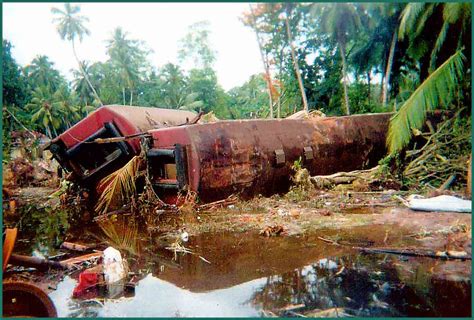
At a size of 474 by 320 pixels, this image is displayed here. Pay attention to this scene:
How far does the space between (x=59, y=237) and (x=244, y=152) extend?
3.32 m

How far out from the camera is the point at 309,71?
55.1 feet

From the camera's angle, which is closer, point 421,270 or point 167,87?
point 421,270

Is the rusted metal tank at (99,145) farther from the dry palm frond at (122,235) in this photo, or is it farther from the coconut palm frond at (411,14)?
the coconut palm frond at (411,14)

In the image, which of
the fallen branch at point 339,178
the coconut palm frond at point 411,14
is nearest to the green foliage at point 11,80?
the fallen branch at point 339,178

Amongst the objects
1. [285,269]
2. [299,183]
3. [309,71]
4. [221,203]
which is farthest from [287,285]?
[309,71]

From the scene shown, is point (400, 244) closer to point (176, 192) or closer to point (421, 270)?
point (421, 270)

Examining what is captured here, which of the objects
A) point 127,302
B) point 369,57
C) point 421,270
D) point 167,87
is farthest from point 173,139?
point 167,87

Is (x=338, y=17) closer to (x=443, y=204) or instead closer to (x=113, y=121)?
(x=443, y=204)

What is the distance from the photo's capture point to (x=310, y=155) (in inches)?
283

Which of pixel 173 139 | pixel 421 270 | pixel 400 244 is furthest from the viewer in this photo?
pixel 173 139

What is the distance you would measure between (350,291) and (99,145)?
6.29 metres

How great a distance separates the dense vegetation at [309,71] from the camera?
580 centimetres

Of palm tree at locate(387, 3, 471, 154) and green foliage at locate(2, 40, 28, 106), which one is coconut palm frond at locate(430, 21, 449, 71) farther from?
green foliage at locate(2, 40, 28, 106)

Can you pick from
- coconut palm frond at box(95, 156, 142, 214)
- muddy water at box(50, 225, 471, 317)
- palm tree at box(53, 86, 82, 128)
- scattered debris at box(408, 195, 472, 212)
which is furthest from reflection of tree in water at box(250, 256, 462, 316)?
palm tree at box(53, 86, 82, 128)
